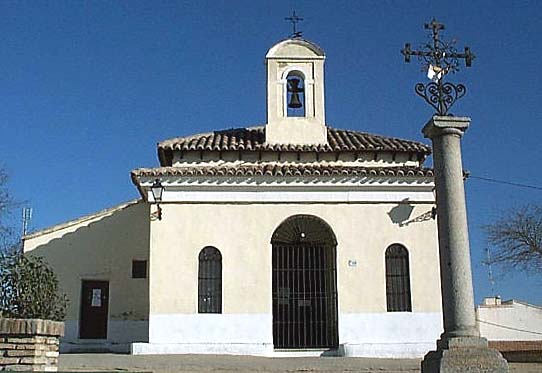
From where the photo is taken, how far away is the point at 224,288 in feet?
62.6

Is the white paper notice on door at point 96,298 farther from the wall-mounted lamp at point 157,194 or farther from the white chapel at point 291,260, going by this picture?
the wall-mounted lamp at point 157,194

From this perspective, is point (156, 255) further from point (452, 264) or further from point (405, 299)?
point (452, 264)

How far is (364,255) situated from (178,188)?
5.19m

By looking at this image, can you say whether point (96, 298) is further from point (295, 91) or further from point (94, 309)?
point (295, 91)

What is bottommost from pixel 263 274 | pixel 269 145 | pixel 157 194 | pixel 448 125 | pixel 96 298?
A: pixel 96 298

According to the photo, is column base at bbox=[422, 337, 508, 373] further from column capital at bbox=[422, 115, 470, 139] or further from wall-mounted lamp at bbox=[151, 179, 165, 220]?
wall-mounted lamp at bbox=[151, 179, 165, 220]

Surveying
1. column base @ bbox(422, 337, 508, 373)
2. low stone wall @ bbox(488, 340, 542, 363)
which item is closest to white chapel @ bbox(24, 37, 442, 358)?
low stone wall @ bbox(488, 340, 542, 363)

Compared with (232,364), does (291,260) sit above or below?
above

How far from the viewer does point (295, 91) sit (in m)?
22.7

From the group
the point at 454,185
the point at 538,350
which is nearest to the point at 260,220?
the point at 454,185

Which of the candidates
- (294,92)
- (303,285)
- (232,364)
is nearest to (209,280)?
(303,285)

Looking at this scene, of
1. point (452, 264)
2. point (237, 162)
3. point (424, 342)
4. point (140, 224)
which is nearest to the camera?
point (452, 264)

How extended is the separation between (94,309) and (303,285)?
699 cm

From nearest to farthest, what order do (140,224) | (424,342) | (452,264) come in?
(452,264), (424,342), (140,224)
